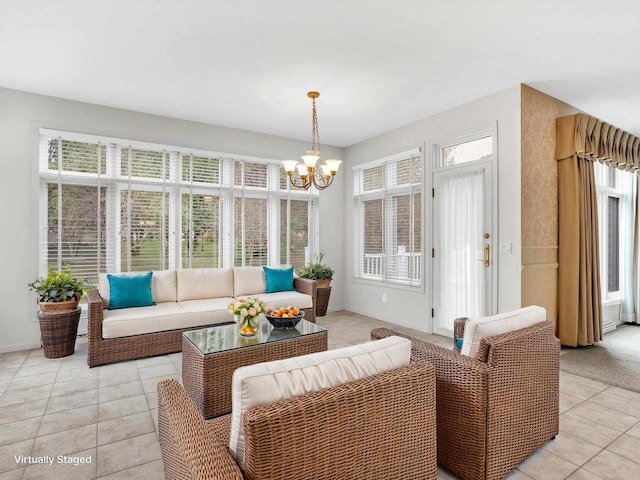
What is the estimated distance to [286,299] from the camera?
461 cm

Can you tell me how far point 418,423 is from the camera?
1.39 meters

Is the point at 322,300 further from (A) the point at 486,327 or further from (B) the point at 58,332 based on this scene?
(A) the point at 486,327

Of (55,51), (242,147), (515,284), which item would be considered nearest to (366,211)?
(242,147)

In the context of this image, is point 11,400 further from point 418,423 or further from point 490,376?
point 490,376

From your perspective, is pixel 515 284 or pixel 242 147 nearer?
pixel 515 284

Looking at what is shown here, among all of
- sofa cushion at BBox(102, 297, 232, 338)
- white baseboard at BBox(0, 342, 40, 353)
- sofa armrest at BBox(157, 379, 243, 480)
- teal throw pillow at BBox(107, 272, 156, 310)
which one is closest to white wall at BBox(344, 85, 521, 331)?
sofa cushion at BBox(102, 297, 232, 338)

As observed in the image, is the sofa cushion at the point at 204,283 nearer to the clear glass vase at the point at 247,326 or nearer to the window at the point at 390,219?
the clear glass vase at the point at 247,326

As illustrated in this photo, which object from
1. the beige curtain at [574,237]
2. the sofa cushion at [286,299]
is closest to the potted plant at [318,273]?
the sofa cushion at [286,299]

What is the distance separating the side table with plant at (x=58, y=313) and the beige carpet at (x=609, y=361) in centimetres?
499

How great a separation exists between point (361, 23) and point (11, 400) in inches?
154

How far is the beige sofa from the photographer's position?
3475 millimetres

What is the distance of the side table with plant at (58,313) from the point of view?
3594mm

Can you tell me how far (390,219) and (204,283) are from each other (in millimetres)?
2803

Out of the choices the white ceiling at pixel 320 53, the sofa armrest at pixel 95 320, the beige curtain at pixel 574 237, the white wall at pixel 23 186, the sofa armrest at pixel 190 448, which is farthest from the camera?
the beige curtain at pixel 574 237
